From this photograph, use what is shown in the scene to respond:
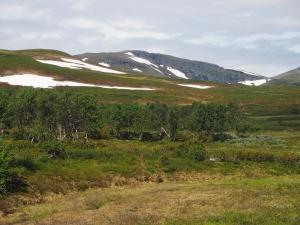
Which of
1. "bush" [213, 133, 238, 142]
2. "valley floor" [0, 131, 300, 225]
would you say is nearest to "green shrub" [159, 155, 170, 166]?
"valley floor" [0, 131, 300, 225]

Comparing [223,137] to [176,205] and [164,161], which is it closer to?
[164,161]

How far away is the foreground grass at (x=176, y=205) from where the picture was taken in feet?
113

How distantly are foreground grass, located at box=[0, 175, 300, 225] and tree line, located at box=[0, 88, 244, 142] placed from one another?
165 ft

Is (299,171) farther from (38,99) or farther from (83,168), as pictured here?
(38,99)

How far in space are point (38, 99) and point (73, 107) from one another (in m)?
7.62

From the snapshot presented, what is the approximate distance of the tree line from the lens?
359 feet

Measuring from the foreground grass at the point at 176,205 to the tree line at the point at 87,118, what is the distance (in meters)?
50.3

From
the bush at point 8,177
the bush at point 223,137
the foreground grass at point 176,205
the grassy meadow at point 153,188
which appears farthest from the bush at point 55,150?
the bush at point 223,137

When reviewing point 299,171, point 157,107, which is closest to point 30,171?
point 299,171

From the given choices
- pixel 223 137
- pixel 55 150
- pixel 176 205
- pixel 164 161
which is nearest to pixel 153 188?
pixel 176 205

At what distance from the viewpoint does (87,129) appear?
11338cm

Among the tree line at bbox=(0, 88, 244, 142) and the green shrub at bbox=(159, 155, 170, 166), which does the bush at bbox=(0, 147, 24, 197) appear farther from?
the tree line at bbox=(0, 88, 244, 142)

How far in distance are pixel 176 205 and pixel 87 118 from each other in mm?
72940

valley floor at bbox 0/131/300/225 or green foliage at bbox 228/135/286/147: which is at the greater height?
valley floor at bbox 0/131/300/225
